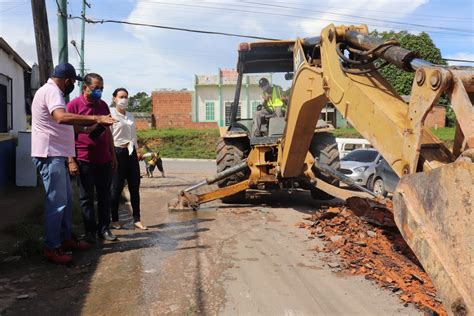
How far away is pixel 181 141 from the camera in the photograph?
32.6 metres

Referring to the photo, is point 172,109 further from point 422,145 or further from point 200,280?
point 422,145


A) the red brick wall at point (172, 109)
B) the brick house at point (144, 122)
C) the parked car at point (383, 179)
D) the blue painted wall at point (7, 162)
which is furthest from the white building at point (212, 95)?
the blue painted wall at point (7, 162)

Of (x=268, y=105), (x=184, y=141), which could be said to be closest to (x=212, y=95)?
(x=184, y=141)

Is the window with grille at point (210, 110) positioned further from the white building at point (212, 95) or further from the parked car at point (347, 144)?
the parked car at point (347, 144)

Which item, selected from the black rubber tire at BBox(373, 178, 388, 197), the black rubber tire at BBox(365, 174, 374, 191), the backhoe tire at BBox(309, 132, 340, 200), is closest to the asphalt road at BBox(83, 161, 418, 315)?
the backhoe tire at BBox(309, 132, 340, 200)

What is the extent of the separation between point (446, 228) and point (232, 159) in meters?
5.99

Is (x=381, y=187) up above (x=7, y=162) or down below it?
below

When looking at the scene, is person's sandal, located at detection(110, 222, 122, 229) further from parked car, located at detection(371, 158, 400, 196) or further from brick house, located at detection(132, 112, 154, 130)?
brick house, located at detection(132, 112, 154, 130)

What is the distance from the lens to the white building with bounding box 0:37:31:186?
385 inches

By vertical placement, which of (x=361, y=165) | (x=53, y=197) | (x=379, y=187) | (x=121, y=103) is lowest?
(x=379, y=187)

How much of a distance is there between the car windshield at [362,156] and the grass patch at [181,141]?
55.9 ft

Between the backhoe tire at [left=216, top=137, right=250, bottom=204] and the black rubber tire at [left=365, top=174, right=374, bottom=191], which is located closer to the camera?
the backhoe tire at [left=216, top=137, right=250, bottom=204]

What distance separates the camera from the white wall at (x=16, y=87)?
33.2ft

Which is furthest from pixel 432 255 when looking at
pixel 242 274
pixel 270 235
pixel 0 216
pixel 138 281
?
pixel 0 216
